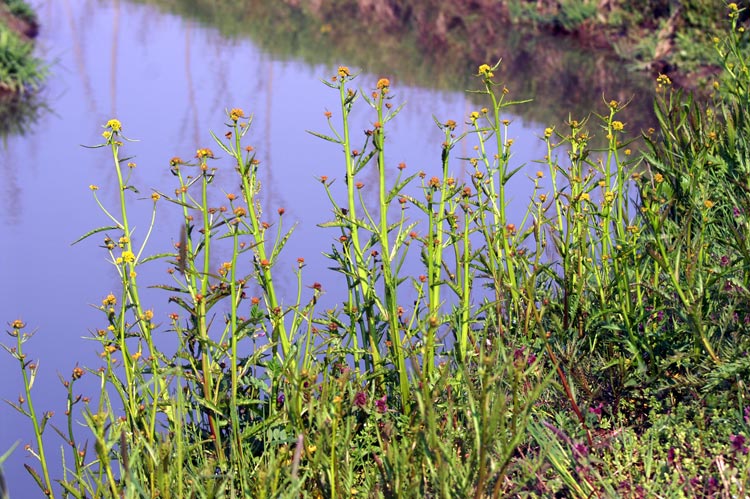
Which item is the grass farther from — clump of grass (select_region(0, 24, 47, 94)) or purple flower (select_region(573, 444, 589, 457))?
clump of grass (select_region(0, 24, 47, 94))

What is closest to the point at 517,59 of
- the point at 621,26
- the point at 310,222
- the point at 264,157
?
the point at 621,26

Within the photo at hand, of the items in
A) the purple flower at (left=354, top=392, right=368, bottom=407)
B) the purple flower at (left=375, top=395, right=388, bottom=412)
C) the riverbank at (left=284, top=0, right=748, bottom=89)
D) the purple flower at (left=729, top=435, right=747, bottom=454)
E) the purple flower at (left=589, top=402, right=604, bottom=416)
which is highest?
the riverbank at (left=284, top=0, right=748, bottom=89)

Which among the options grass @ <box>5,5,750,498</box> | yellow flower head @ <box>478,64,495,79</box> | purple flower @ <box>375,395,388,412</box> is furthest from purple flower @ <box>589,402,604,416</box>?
yellow flower head @ <box>478,64,495,79</box>

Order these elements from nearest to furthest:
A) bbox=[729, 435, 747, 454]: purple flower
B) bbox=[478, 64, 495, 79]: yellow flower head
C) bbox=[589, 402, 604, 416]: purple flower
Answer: bbox=[729, 435, 747, 454]: purple flower, bbox=[589, 402, 604, 416]: purple flower, bbox=[478, 64, 495, 79]: yellow flower head

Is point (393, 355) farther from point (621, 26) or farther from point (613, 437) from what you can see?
point (621, 26)

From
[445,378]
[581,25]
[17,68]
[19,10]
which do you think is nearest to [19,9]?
[19,10]

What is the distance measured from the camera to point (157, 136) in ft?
25.2

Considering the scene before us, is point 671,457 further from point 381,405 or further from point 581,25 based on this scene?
point 581,25

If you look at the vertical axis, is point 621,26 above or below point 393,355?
above

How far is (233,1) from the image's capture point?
1585 centimetres

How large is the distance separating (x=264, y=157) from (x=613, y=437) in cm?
468

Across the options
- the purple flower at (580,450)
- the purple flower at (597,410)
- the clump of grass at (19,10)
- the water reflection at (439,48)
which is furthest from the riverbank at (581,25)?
the purple flower at (580,450)

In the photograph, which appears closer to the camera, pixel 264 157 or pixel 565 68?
pixel 264 157

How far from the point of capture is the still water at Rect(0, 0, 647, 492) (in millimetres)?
4719
